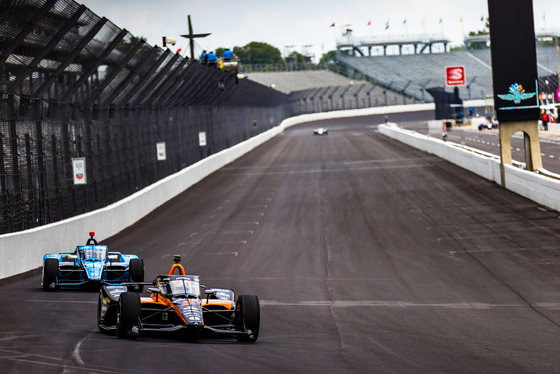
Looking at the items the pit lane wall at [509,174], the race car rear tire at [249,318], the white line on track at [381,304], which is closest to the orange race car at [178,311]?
the race car rear tire at [249,318]

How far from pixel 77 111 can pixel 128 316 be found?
505 inches

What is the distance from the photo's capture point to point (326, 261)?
59.9 feet

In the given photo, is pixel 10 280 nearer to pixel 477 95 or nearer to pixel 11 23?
pixel 11 23

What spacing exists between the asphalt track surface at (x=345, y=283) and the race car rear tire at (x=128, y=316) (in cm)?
16

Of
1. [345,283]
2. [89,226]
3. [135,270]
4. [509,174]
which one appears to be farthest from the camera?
[509,174]

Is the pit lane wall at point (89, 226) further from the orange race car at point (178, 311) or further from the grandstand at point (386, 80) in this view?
the grandstand at point (386, 80)

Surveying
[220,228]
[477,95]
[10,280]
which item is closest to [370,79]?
[477,95]

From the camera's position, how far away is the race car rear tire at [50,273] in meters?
14.5

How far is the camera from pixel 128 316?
10.1 m

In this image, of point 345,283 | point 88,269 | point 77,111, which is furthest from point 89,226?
point 345,283

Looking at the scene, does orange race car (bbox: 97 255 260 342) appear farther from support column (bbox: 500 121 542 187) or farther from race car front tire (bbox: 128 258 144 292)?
support column (bbox: 500 121 542 187)

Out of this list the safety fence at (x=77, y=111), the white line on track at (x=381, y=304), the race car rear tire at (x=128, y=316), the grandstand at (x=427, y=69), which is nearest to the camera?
the race car rear tire at (x=128, y=316)

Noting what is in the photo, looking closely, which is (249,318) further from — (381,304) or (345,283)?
(345,283)

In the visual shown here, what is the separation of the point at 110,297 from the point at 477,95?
12646 cm
